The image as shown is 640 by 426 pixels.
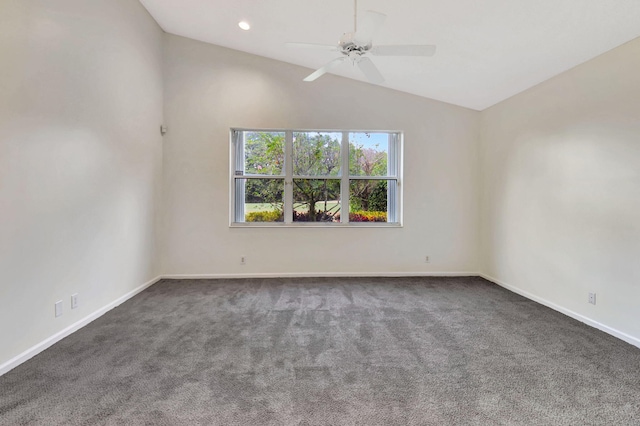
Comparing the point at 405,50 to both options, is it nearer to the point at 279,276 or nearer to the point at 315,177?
the point at 315,177

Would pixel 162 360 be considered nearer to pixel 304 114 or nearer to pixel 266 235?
pixel 266 235

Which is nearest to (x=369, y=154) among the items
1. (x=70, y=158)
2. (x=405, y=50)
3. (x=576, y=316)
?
(x=405, y=50)

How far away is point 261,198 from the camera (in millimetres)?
4477

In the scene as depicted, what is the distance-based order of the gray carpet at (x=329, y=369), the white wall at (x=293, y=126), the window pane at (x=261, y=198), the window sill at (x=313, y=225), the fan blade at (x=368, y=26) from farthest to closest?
the window pane at (x=261, y=198) → the window sill at (x=313, y=225) → the white wall at (x=293, y=126) → the fan blade at (x=368, y=26) → the gray carpet at (x=329, y=369)

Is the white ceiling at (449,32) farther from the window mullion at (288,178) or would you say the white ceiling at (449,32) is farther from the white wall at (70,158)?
the white wall at (70,158)

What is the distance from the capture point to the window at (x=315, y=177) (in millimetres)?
4434

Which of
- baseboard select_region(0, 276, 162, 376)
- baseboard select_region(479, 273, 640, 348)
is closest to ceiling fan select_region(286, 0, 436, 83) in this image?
baseboard select_region(479, 273, 640, 348)

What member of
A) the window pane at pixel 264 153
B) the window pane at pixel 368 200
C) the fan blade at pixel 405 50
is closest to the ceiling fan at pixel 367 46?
the fan blade at pixel 405 50

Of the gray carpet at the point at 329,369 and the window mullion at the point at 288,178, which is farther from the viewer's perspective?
the window mullion at the point at 288,178

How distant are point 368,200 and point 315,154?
114cm

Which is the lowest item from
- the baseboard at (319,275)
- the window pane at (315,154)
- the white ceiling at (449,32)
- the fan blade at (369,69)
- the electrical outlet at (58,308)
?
the baseboard at (319,275)

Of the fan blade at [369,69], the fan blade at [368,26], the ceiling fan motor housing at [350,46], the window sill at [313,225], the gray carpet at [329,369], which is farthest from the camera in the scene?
the window sill at [313,225]

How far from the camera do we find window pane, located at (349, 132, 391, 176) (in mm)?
4539

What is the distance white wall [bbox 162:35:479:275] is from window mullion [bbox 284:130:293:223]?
0.69 ft
